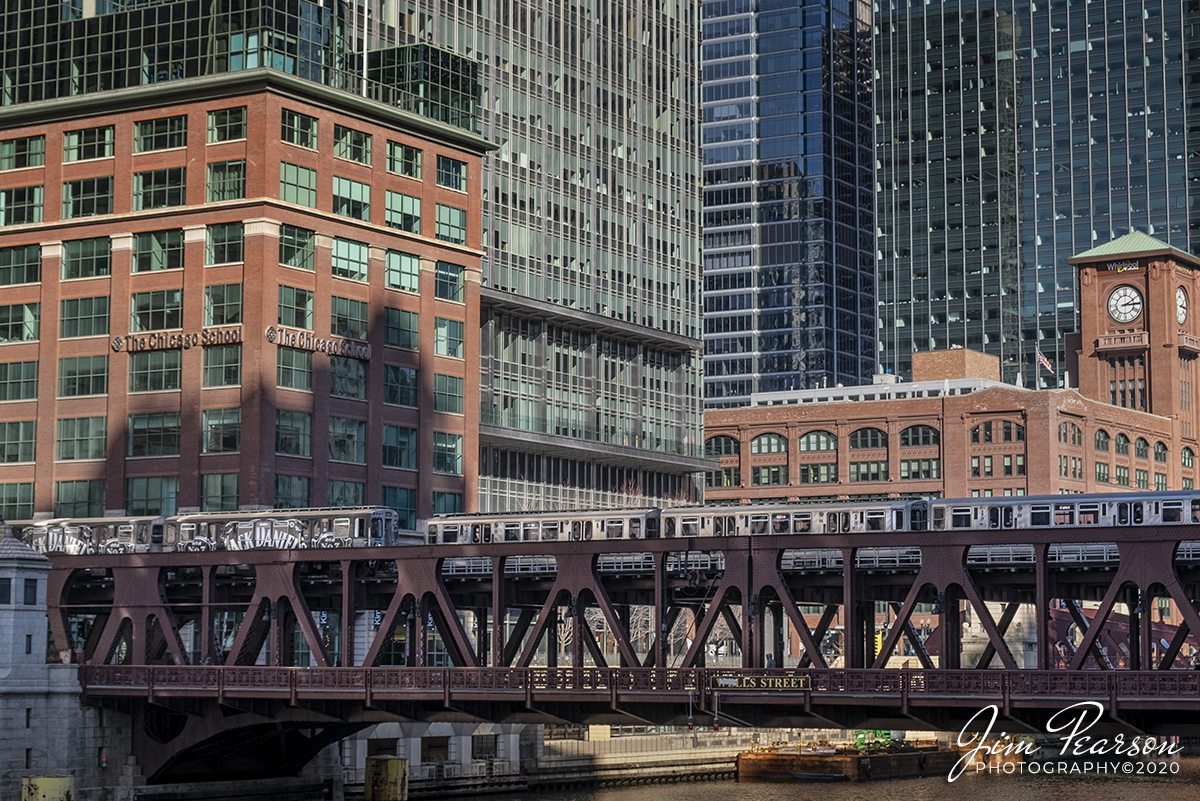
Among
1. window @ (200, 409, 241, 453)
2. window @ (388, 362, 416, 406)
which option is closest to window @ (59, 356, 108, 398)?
window @ (388, 362, 416, 406)

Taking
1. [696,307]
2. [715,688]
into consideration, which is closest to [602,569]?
[715,688]

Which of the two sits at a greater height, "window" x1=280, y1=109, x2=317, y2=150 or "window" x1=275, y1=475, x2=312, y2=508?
"window" x1=280, y1=109, x2=317, y2=150

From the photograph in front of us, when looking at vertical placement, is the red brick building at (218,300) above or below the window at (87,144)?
below

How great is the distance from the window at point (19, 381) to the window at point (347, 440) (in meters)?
20.7

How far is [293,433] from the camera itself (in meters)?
128

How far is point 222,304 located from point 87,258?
11.4 metres

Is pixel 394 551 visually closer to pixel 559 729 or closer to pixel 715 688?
pixel 715 688

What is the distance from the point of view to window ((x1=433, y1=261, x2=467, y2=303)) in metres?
139

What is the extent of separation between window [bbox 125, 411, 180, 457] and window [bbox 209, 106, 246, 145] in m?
17.9

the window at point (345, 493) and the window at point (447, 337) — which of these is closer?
the window at point (345, 493)

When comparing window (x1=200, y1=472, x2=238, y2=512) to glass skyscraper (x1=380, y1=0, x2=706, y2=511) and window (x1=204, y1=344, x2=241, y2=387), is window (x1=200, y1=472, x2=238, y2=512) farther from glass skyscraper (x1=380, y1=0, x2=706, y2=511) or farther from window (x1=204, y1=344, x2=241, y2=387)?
glass skyscraper (x1=380, y1=0, x2=706, y2=511)

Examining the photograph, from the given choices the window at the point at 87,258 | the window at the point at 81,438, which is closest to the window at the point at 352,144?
the window at the point at 87,258

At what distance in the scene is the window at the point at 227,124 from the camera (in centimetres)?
12738

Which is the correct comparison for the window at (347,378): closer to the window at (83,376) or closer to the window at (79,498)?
the window at (83,376)
